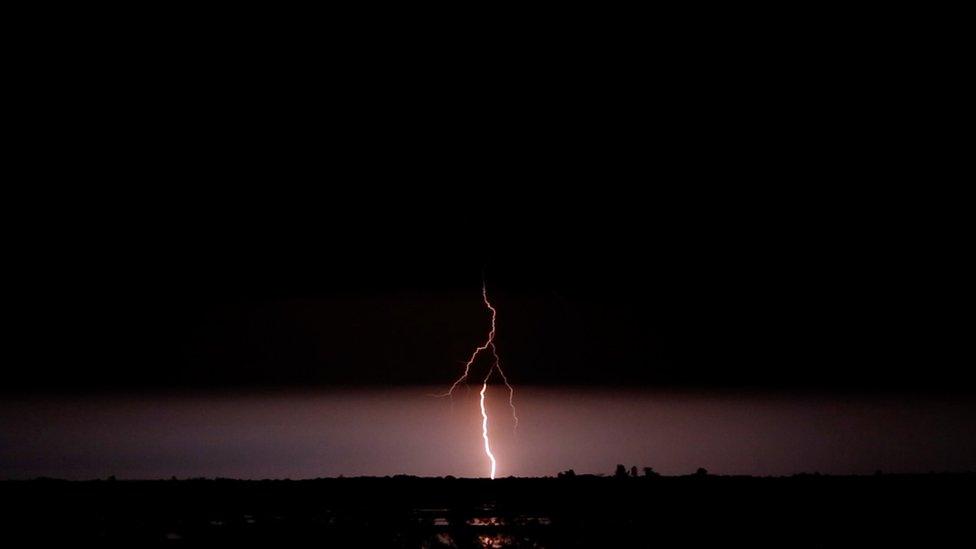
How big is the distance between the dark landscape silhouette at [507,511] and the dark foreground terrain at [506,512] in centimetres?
1

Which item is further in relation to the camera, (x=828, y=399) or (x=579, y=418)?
(x=828, y=399)

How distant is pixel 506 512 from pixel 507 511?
24 millimetres

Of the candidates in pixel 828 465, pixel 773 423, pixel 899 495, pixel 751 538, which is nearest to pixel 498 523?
pixel 751 538

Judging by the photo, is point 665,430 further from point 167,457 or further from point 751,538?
point 751,538

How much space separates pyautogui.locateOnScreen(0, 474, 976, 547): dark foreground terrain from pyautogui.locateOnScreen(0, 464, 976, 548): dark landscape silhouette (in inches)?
0.4

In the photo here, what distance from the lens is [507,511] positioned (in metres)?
6.42

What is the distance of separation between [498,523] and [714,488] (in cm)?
155

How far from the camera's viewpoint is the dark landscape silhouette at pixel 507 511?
19.5ft

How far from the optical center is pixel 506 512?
6.39 m

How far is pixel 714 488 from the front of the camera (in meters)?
6.90

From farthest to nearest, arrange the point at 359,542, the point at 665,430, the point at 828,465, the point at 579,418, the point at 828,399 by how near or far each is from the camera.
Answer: the point at 828,399 → the point at 579,418 → the point at 665,430 → the point at 828,465 → the point at 359,542

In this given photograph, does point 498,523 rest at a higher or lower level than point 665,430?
lower

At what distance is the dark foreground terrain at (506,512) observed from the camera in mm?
5922

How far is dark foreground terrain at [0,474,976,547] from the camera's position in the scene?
5.92 metres
